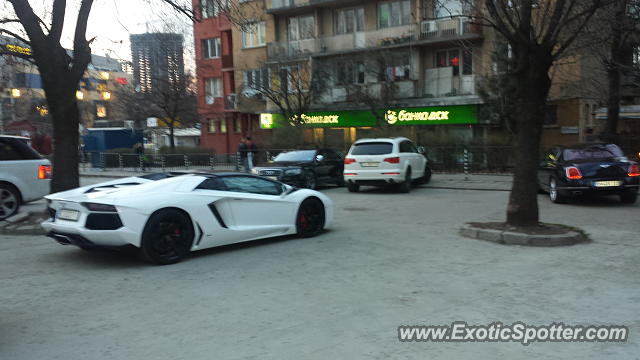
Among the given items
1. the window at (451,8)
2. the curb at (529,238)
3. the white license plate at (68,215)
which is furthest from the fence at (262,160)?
the white license plate at (68,215)

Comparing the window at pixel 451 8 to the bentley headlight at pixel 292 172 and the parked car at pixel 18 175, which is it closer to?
the bentley headlight at pixel 292 172

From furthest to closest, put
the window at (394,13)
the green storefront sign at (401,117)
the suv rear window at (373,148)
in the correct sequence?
the window at (394,13) → the green storefront sign at (401,117) → the suv rear window at (373,148)

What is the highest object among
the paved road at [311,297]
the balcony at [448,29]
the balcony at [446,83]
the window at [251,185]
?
the balcony at [448,29]

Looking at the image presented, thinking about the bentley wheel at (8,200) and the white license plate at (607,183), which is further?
the white license plate at (607,183)

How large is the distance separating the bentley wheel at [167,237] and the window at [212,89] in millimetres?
36636

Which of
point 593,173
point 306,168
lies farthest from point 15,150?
point 593,173

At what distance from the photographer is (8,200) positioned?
1146cm

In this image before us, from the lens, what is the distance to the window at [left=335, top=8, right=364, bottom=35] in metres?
33.2

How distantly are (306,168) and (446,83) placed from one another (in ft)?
52.4

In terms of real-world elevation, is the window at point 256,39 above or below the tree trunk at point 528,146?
above

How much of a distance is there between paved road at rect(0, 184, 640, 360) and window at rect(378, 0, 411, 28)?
24.7 meters

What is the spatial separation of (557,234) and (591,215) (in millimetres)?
3651

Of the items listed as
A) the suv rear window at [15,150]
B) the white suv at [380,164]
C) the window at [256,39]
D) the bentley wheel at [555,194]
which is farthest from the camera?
the window at [256,39]

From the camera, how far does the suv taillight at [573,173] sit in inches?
482
